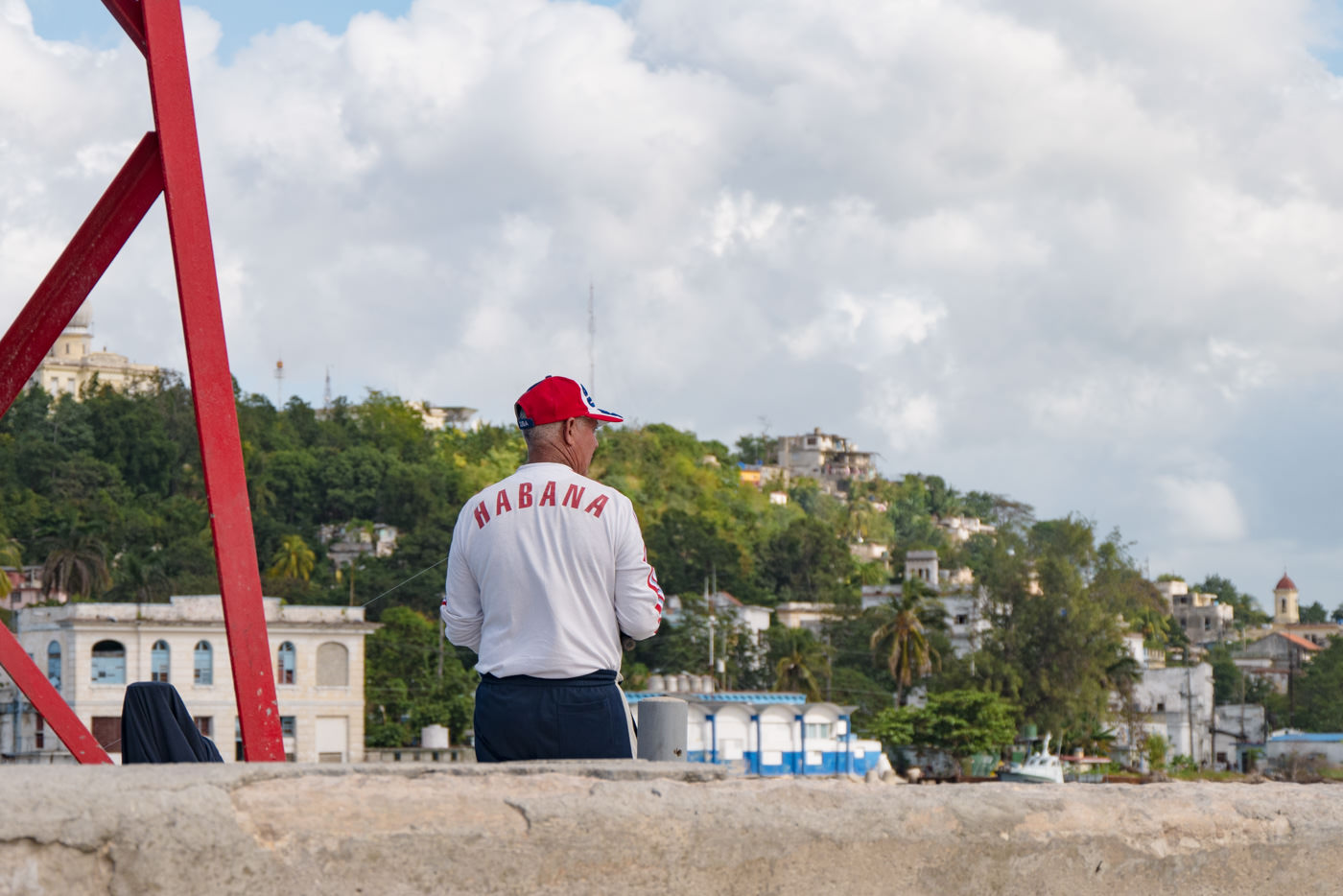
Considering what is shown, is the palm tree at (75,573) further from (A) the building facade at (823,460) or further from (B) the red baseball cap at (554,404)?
(A) the building facade at (823,460)

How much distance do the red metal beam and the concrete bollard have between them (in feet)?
2.38

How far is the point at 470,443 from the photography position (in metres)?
92.6

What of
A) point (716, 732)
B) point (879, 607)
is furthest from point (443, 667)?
point (879, 607)

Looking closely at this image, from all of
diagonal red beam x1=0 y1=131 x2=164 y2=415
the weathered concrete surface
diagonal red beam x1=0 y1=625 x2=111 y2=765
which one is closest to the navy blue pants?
the weathered concrete surface

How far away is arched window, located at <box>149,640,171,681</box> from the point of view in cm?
4197

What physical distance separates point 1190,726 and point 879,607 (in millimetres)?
14679

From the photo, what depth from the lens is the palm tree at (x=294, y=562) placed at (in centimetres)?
6134

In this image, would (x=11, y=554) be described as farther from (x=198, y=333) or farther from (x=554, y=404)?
(x=554, y=404)

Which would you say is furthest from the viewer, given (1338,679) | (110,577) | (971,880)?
(1338,679)

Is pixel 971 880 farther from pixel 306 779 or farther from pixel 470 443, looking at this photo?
pixel 470 443

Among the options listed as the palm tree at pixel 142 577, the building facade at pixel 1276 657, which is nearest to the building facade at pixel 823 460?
the building facade at pixel 1276 657

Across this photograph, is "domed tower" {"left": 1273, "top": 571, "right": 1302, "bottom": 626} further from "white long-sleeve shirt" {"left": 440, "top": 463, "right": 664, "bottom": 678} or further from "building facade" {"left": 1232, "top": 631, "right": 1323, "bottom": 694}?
"white long-sleeve shirt" {"left": 440, "top": 463, "right": 664, "bottom": 678}

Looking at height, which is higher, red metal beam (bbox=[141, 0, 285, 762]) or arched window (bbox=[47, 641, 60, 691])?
red metal beam (bbox=[141, 0, 285, 762])

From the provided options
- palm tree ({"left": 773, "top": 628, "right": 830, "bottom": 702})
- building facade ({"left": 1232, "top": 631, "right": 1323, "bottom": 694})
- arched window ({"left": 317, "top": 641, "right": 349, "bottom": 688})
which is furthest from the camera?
building facade ({"left": 1232, "top": 631, "right": 1323, "bottom": 694})
